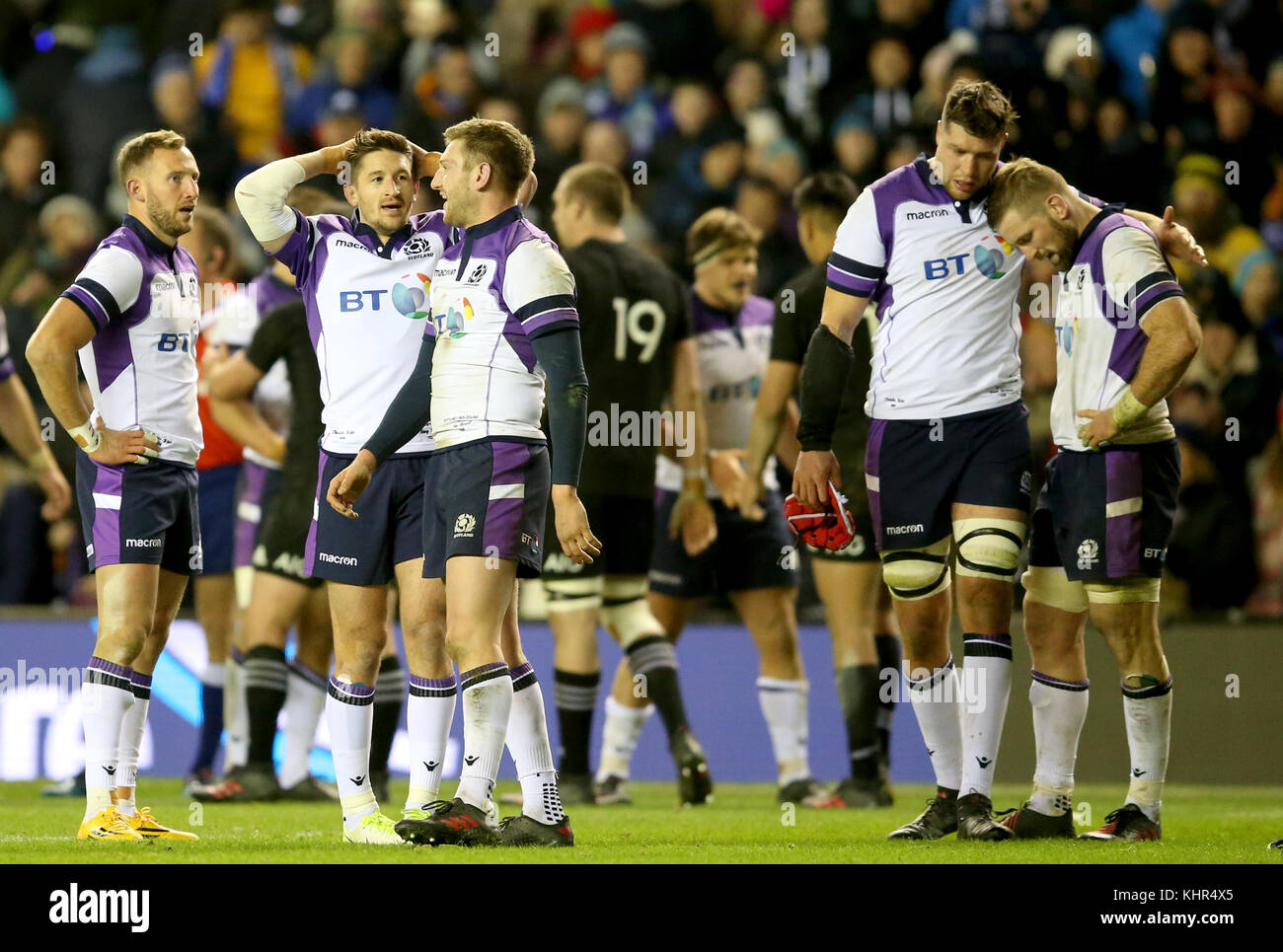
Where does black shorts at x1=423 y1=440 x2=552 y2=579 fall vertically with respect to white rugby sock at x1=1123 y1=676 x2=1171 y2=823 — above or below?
above

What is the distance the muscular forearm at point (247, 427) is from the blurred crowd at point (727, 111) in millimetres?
3328

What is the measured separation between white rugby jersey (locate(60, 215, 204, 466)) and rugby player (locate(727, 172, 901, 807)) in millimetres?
2850

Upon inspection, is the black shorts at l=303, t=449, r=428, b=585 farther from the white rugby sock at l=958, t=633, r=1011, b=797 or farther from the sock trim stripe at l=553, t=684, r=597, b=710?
the sock trim stripe at l=553, t=684, r=597, b=710

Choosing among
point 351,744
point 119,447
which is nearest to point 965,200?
point 351,744

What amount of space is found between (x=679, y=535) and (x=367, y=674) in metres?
3.16

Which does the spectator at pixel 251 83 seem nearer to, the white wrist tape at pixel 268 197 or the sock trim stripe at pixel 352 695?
the white wrist tape at pixel 268 197

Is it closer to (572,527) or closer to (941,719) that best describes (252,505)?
(572,527)

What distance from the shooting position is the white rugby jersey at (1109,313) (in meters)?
6.46

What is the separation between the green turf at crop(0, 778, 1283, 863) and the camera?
5.83 meters

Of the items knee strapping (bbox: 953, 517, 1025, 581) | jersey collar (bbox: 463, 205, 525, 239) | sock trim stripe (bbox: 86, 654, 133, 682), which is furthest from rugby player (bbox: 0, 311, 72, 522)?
knee strapping (bbox: 953, 517, 1025, 581)

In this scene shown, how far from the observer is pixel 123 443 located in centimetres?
673

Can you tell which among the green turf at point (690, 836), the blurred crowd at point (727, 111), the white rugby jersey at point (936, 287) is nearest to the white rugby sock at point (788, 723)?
the green turf at point (690, 836)
